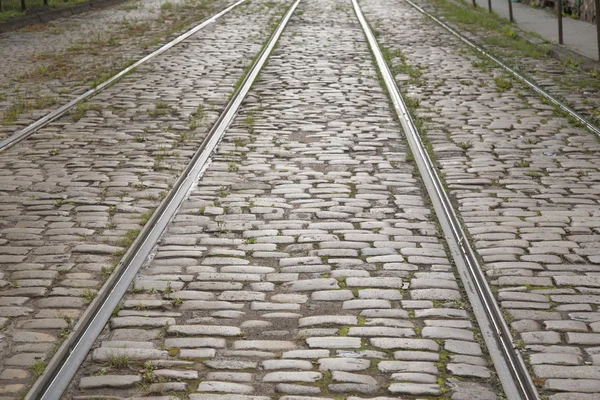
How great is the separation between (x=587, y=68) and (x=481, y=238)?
799 cm

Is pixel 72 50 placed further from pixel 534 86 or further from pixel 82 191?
pixel 82 191

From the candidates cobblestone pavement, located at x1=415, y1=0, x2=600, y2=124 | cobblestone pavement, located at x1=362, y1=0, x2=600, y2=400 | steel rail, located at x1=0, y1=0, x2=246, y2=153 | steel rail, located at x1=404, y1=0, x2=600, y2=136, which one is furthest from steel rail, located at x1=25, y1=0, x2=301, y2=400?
cobblestone pavement, located at x1=415, y1=0, x2=600, y2=124

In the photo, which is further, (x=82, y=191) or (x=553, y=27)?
(x=553, y=27)

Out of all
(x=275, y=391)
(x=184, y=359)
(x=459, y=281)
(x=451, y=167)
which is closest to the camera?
(x=275, y=391)

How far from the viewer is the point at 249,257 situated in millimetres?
5406

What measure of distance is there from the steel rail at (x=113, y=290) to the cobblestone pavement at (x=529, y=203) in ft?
7.19

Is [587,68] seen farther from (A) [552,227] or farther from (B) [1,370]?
(B) [1,370]

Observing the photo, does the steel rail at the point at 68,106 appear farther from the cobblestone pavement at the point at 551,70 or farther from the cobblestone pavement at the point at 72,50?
the cobblestone pavement at the point at 551,70

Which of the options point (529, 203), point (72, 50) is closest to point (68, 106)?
point (72, 50)

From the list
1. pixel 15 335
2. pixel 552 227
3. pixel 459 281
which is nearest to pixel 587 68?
pixel 552 227

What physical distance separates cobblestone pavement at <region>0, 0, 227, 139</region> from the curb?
37 cm


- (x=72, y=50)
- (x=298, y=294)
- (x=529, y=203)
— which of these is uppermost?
(x=72, y=50)

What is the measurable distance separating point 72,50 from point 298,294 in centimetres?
1154

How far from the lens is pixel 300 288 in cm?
491
